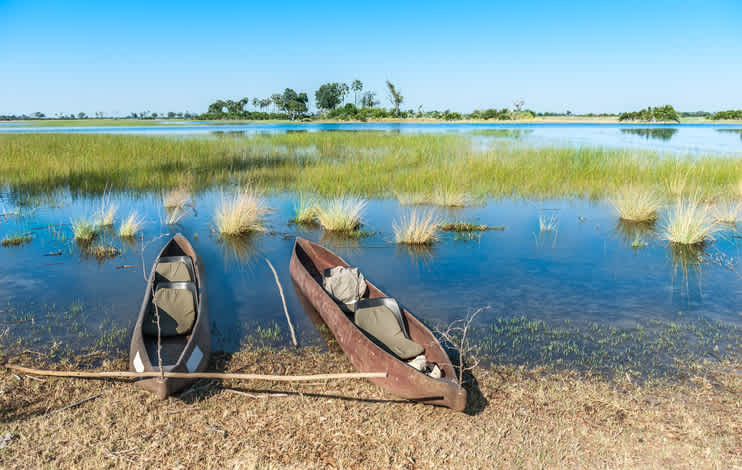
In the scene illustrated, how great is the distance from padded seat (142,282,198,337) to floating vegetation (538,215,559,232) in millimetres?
9677

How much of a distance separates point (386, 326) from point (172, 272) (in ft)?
14.6

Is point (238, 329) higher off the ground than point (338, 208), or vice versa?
point (338, 208)

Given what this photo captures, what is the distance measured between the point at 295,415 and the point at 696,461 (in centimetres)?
373

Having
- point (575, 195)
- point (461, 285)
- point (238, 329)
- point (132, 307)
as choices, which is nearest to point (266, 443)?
point (238, 329)

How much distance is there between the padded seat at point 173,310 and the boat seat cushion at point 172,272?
1.01 meters

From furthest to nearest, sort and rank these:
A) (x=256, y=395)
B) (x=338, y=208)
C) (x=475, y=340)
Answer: (x=338, y=208) < (x=475, y=340) < (x=256, y=395)

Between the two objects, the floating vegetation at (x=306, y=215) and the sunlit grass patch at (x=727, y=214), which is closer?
the sunlit grass patch at (x=727, y=214)

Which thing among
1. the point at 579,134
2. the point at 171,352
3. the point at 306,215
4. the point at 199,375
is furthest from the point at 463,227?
the point at 579,134

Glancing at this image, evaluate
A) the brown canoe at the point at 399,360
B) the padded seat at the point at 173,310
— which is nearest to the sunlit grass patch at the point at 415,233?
the brown canoe at the point at 399,360

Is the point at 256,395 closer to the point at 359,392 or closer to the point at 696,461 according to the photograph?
the point at 359,392

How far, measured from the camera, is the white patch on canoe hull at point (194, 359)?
17.7 ft

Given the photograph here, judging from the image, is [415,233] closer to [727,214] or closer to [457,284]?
[457,284]

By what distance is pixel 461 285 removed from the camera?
9375 millimetres

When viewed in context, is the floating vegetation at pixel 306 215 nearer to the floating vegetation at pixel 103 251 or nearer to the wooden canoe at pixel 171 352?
the floating vegetation at pixel 103 251
